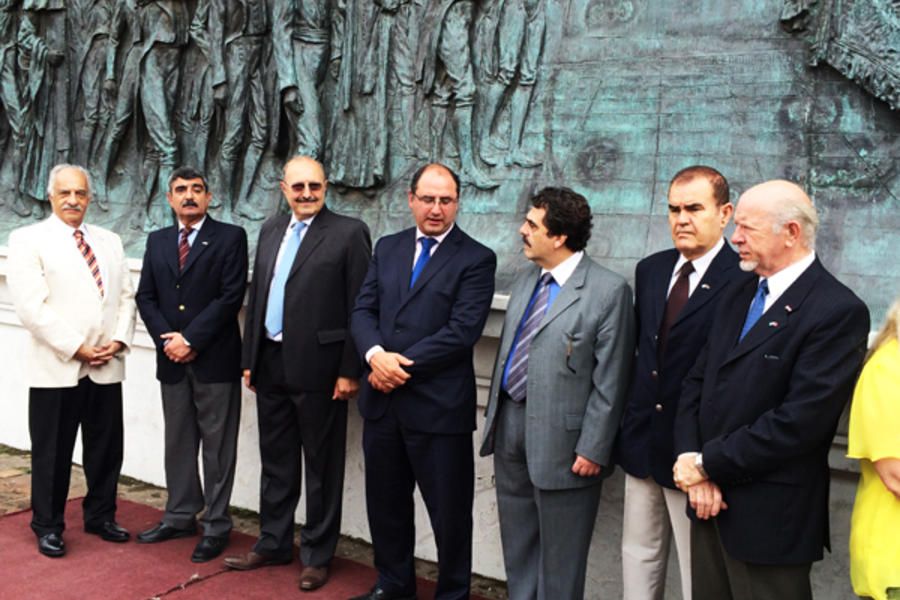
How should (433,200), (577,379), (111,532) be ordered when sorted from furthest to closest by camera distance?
(111,532)
(433,200)
(577,379)

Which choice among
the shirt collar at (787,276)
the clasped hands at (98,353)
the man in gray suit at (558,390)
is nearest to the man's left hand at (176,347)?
the clasped hands at (98,353)

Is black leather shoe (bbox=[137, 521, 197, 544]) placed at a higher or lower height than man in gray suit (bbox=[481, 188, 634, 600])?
lower

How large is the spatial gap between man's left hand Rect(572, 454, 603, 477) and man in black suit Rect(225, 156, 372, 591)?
1338mm

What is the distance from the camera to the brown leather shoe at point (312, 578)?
178 inches

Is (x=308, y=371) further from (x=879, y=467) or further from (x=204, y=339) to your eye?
(x=879, y=467)

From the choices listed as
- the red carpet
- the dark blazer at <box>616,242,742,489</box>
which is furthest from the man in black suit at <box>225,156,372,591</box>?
the dark blazer at <box>616,242,742,489</box>

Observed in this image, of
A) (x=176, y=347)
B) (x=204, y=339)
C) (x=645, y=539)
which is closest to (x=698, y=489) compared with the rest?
(x=645, y=539)

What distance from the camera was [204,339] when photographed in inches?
191

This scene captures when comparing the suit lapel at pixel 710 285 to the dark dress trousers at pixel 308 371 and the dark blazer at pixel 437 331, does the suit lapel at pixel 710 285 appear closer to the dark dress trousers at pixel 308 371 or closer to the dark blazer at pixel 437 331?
the dark blazer at pixel 437 331

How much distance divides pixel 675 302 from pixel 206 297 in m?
2.54

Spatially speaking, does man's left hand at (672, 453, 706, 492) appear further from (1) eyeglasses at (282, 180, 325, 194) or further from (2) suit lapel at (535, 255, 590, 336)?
(1) eyeglasses at (282, 180, 325, 194)

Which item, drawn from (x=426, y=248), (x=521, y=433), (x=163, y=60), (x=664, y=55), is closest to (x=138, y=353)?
(x=163, y=60)

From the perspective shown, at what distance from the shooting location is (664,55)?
14.1ft

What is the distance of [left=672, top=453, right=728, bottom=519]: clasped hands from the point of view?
9.71 ft
